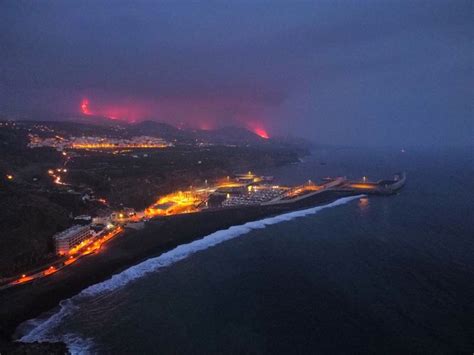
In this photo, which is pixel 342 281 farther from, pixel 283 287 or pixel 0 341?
pixel 0 341

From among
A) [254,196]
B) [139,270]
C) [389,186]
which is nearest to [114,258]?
[139,270]

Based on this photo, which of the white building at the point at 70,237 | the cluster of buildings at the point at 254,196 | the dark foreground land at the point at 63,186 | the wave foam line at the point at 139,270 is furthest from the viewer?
the cluster of buildings at the point at 254,196

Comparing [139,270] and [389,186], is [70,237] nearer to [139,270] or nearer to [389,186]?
[139,270]

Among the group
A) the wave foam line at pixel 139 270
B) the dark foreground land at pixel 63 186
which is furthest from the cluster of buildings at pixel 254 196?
the dark foreground land at pixel 63 186

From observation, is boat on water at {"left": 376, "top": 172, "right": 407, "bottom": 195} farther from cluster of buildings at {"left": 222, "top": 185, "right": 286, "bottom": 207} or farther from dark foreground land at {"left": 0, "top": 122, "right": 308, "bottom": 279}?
dark foreground land at {"left": 0, "top": 122, "right": 308, "bottom": 279}

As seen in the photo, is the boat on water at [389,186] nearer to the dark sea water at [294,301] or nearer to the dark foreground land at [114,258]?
the dark foreground land at [114,258]

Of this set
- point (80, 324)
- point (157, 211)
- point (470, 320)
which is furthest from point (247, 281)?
point (157, 211)
